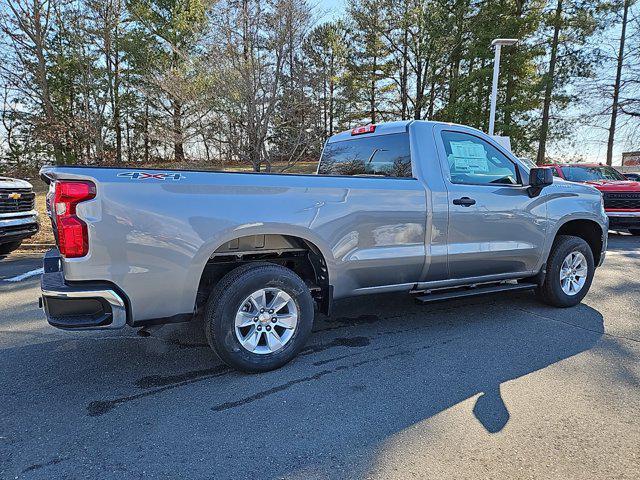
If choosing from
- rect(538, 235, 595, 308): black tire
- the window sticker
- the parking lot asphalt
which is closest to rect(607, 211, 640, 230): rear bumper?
rect(538, 235, 595, 308): black tire

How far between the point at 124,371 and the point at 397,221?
8.28 feet

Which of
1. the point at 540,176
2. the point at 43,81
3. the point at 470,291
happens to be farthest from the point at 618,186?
the point at 43,81

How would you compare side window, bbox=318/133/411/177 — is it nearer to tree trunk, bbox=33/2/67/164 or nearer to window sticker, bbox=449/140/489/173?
window sticker, bbox=449/140/489/173

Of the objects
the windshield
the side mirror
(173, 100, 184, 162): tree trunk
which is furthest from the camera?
(173, 100, 184, 162): tree trunk

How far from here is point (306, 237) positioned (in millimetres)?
3391

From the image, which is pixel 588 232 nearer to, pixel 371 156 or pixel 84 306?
pixel 371 156

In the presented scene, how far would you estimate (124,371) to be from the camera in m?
3.41

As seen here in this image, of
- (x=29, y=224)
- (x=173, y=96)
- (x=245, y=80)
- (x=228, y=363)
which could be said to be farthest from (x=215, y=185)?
(x=173, y=96)

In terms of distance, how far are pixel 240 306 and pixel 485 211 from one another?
2.53m

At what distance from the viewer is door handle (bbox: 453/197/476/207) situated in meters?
4.03

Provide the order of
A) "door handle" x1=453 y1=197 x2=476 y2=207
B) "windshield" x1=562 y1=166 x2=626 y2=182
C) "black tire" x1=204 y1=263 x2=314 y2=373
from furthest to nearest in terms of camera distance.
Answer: "windshield" x1=562 y1=166 x2=626 y2=182
"door handle" x1=453 y1=197 x2=476 y2=207
"black tire" x1=204 y1=263 x2=314 y2=373

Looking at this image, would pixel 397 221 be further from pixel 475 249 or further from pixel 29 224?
pixel 29 224

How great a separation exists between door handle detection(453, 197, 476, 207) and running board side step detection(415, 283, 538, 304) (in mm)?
854

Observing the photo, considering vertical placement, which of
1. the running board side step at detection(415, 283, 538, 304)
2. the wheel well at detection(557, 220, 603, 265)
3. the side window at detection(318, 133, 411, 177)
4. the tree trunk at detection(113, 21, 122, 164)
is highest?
the tree trunk at detection(113, 21, 122, 164)
